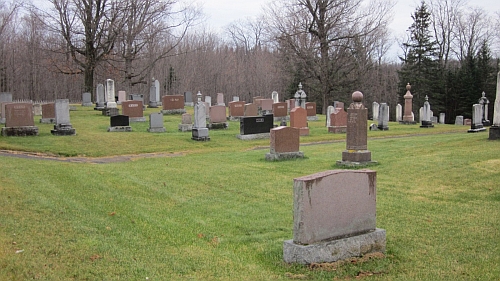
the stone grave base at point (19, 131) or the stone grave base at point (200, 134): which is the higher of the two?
the stone grave base at point (19, 131)

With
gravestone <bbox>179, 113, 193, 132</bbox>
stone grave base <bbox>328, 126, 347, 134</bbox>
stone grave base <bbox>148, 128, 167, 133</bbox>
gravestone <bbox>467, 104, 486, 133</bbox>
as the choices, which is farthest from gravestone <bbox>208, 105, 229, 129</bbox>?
gravestone <bbox>467, 104, 486, 133</bbox>

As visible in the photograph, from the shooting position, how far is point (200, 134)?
22.1 meters

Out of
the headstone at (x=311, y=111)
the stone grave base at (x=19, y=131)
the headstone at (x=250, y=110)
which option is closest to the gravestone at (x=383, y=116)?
the headstone at (x=311, y=111)

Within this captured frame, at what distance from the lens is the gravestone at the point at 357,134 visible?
13562mm

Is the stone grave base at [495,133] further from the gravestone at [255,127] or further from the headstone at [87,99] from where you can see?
the headstone at [87,99]

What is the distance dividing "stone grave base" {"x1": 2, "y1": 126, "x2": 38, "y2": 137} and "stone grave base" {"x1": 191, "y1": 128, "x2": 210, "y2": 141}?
6671 millimetres

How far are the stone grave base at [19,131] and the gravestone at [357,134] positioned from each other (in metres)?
13.4

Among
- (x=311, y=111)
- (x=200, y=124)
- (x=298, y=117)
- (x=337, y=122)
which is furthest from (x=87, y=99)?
(x=337, y=122)

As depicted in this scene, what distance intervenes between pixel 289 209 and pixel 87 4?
104ft

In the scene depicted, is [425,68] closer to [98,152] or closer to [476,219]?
[98,152]

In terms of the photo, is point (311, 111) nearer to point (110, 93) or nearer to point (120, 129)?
point (110, 93)

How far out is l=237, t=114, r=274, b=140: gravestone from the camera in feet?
75.6

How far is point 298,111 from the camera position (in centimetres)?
2339

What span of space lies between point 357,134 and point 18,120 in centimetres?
1412
